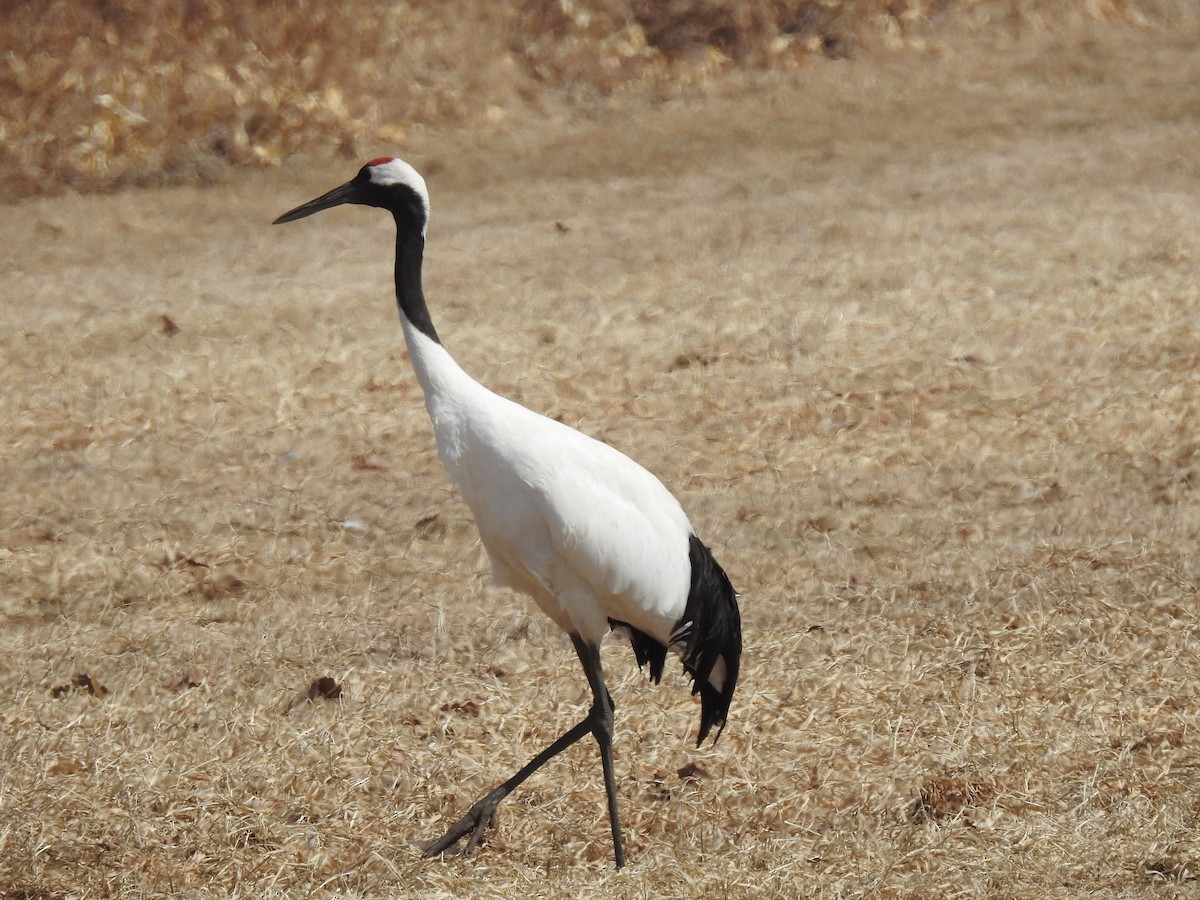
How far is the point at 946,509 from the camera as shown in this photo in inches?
232

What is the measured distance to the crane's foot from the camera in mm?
3674

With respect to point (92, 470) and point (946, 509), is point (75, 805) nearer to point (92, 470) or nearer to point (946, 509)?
point (92, 470)

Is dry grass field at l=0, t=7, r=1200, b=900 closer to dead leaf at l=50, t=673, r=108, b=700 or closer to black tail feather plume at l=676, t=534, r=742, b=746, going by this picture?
dead leaf at l=50, t=673, r=108, b=700

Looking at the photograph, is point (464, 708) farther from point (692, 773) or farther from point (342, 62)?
point (342, 62)

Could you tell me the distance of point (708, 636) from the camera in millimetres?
3918

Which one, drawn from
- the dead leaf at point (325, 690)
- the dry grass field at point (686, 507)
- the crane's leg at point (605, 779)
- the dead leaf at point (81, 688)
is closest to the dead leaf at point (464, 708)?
the dry grass field at point (686, 507)

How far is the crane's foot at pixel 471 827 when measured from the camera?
3.67m

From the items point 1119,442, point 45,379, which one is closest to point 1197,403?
point 1119,442

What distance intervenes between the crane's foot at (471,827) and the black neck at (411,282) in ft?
3.76

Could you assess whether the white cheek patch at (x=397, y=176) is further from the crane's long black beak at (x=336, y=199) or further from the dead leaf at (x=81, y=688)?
the dead leaf at (x=81, y=688)

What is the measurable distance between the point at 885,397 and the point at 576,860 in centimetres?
382

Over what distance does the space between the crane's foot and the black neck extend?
3.76 feet

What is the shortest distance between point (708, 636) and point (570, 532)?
57 cm

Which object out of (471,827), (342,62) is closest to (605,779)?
(471,827)
